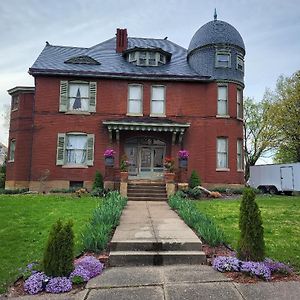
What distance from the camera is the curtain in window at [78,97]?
67.0 feet

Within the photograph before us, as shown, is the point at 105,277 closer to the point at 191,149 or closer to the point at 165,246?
the point at 165,246

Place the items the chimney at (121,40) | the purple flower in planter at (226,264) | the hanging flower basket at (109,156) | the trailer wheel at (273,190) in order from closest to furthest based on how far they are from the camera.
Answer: the purple flower in planter at (226,264) < the hanging flower basket at (109,156) < the chimney at (121,40) < the trailer wheel at (273,190)

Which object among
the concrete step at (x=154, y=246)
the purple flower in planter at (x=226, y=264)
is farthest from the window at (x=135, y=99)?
the purple flower in planter at (x=226, y=264)

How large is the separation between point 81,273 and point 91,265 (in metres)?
0.38

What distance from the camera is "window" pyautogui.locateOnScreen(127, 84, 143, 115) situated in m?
20.8

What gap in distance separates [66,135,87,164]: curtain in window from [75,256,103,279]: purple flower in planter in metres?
14.8

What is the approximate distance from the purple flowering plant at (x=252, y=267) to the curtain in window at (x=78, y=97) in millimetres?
16456

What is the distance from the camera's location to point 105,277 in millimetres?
5340

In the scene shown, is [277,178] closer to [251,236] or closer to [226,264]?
[251,236]

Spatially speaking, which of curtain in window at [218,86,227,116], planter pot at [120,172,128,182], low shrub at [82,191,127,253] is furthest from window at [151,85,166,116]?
low shrub at [82,191,127,253]

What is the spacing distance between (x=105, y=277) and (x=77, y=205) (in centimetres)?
803

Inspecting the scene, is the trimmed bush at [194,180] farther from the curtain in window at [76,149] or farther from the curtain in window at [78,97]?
the curtain in window at [78,97]

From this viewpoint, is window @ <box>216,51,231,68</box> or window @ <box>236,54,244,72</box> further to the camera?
window @ <box>236,54,244,72</box>

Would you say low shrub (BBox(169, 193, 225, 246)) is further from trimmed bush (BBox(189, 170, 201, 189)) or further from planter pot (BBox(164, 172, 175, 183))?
trimmed bush (BBox(189, 170, 201, 189))
